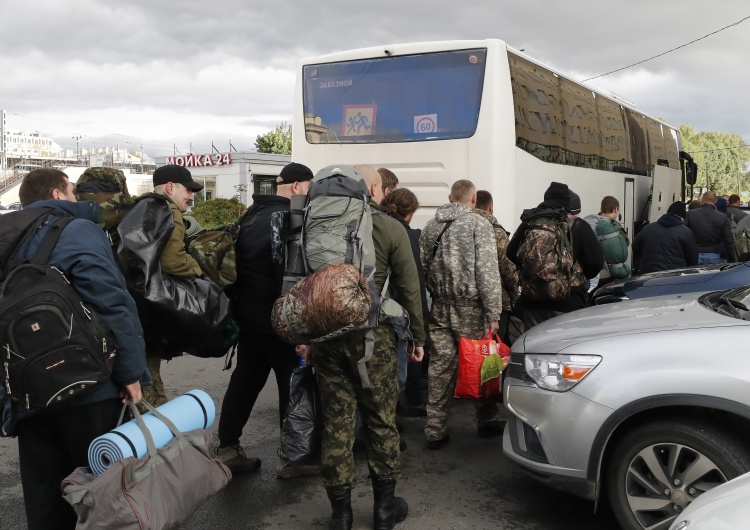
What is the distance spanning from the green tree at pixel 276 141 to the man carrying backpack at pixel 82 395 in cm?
4895

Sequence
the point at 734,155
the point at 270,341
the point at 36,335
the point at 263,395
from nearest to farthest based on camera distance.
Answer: the point at 36,335, the point at 270,341, the point at 263,395, the point at 734,155

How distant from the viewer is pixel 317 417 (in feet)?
13.5

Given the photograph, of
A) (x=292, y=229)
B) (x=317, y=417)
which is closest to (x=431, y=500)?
(x=317, y=417)

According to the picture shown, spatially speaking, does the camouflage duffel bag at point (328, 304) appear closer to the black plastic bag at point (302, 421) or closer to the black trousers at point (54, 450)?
the black plastic bag at point (302, 421)

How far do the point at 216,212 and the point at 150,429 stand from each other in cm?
1698

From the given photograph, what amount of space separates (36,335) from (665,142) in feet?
53.8

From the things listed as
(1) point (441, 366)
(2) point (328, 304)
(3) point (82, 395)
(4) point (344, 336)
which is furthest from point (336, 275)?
Result: (1) point (441, 366)

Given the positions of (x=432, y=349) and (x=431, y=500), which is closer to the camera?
(x=431, y=500)

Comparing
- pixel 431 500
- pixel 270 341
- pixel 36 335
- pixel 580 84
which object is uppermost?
pixel 580 84

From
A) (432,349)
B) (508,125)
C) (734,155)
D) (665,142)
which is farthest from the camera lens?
(734,155)

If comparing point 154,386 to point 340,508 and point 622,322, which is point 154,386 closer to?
point 340,508

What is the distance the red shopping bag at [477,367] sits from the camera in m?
4.84

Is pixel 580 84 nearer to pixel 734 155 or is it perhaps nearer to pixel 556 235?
pixel 556 235

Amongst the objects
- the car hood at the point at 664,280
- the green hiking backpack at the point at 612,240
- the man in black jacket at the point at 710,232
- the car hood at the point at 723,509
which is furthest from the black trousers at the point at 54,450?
the man in black jacket at the point at 710,232
